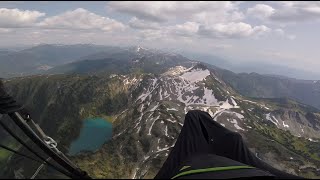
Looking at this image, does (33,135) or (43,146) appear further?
(43,146)

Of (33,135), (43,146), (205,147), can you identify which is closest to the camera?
(33,135)

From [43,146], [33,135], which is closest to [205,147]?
[43,146]

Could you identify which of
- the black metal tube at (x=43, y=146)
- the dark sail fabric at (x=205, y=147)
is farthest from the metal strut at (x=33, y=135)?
the dark sail fabric at (x=205, y=147)

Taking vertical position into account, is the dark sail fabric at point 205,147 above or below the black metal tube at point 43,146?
below

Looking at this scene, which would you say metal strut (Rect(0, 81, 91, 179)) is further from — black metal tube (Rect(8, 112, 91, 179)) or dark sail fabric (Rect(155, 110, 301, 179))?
dark sail fabric (Rect(155, 110, 301, 179))

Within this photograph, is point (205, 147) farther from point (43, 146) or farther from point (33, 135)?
point (33, 135)

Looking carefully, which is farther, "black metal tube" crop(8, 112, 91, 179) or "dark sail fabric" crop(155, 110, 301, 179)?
"dark sail fabric" crop(155, 110, 301, 179)

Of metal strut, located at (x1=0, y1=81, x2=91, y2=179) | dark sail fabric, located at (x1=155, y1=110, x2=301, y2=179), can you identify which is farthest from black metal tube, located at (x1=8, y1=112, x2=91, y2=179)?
dark sail fabric, located at (x1=155, y1=110, x2=301, y2=179)

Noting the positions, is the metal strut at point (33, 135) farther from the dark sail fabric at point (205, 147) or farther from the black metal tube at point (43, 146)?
the dark sail fabric at point (205, 147)

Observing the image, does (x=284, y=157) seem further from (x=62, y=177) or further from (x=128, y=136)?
(x=62, y=177)

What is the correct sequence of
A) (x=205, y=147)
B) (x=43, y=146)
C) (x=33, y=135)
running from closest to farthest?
(x=33, y=135)
(x=43, y=146)
(x=205, y=147)
